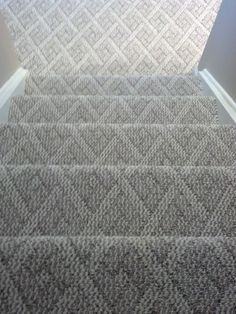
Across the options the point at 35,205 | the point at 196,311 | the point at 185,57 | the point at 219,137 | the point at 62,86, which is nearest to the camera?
the point at 196,311

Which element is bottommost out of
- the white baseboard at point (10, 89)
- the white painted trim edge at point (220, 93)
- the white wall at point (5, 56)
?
the white painted trim edge at point (220, 93)

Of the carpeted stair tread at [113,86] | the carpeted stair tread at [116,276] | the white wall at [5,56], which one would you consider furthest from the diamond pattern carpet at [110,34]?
the carpeted stair tread at [116,276]

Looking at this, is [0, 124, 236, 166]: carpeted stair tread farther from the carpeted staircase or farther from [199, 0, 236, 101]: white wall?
[199, 0, 236, 101]: white wall

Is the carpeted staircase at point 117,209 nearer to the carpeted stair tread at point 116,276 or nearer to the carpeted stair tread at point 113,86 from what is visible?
the carpeted stair tread at point 116,276

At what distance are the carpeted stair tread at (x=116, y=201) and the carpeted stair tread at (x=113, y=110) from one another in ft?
1.90

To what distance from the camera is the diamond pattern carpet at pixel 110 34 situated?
94.8 inches

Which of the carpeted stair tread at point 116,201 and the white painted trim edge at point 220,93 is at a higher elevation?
the carpeted stair tread at point 116,201

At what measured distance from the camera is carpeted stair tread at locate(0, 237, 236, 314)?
0.67 m

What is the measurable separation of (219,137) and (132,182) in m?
0.45

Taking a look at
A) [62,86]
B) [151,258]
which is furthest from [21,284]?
[62,86]

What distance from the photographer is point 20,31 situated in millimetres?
2531

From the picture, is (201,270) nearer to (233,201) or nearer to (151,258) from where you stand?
(151,258)

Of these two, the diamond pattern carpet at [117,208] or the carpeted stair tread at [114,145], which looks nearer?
the diamond pattern carpet at [117,208]

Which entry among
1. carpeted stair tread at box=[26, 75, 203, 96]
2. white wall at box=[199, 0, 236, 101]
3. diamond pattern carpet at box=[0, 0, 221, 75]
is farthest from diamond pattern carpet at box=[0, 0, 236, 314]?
diamond pattern carpet at box=[0, 0, 221, 75]
